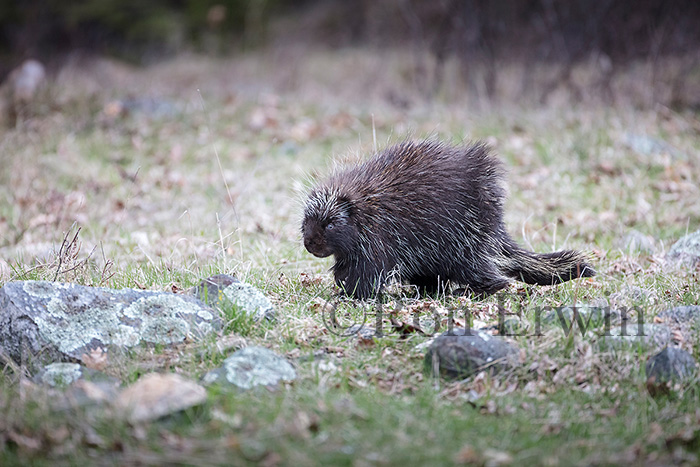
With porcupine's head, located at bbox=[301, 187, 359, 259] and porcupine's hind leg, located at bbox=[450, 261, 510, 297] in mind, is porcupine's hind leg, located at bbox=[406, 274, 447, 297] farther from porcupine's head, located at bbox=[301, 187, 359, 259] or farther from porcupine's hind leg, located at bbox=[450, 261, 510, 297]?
porcupine's head, located at bbox=[301, 187, 359, 259]

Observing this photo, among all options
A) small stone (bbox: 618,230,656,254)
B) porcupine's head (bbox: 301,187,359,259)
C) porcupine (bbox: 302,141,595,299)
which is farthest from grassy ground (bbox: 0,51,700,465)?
porcupine's head (bbox: 301,187,359,259)

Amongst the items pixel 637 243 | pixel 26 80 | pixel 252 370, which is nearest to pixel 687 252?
pixel 637 243

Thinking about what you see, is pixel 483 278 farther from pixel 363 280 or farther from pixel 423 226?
pixel 363 280

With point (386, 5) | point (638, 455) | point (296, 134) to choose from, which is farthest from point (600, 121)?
point (386, 5)

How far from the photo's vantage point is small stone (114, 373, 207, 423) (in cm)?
292

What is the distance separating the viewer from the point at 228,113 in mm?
11758

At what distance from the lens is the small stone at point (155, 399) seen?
2920mm

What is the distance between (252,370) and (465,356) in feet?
3.92

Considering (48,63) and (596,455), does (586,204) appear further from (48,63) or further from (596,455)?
(48,63)

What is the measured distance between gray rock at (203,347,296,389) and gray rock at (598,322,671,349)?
186 centimetres

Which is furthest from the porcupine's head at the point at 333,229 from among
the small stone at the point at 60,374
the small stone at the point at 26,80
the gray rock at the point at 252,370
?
the small stone at the point at 26,80

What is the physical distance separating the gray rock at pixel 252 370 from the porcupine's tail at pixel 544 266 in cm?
221

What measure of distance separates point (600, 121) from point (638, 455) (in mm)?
8014

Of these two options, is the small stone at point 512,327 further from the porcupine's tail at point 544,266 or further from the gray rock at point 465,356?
the porcupine's tail at point 544,266
